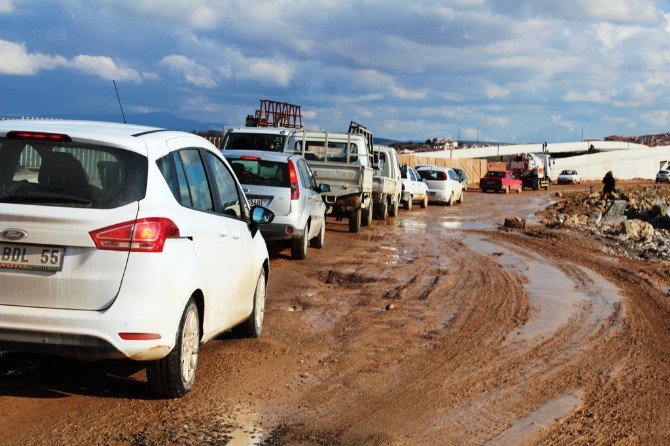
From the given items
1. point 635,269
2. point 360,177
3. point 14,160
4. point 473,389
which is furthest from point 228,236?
point 360,177

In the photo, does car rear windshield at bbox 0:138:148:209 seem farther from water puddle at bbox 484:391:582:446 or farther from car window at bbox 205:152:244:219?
water puddle at bbox 484:391:582:446

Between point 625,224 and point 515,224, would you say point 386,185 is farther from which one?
point 625,224

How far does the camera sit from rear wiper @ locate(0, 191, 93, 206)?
18.1ft

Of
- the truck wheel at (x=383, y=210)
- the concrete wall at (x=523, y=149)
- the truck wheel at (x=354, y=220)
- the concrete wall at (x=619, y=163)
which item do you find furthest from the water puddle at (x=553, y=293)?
the concrete wall at (x=523, y=149)

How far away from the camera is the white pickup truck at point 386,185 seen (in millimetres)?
25828

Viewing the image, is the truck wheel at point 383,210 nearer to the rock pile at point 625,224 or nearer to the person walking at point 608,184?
the rock pile at point 625,224

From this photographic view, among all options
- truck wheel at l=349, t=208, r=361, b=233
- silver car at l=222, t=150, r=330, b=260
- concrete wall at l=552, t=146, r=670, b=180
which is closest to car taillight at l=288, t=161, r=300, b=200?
silver car at l=222, t=150, r=330, b=260

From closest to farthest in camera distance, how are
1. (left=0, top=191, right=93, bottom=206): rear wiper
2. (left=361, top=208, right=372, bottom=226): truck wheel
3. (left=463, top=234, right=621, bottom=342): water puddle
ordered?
(left=0, top=191, right=93, bottom=206): rear wiper, (left=463, top=234, right=621, bottom=342): water puddle, (left=361, top=208, right=372, bottom=226): truck wheel

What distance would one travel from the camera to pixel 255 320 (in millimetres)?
8125

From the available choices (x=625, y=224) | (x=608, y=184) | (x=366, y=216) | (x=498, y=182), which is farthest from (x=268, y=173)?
(x=498, y=182)

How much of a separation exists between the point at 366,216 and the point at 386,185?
2.53 m

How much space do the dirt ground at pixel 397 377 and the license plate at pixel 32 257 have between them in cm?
95

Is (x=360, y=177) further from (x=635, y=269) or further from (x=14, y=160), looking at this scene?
(x=14, y=160)

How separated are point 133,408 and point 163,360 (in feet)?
1.20
